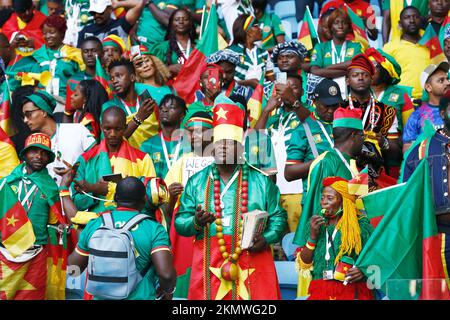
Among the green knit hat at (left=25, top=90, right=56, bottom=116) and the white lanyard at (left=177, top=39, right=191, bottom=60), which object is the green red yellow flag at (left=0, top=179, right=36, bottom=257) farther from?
the white lanyard at (left=177, top=39, right=191, bottom=60)

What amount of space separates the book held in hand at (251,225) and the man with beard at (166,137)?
308 cm

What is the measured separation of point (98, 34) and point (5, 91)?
6.24 feet

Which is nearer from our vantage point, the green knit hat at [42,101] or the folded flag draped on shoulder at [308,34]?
the green knit hat at [42,101]

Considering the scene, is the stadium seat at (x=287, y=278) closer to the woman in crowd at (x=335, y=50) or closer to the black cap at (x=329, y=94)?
the black cap at (x=329, y=94)

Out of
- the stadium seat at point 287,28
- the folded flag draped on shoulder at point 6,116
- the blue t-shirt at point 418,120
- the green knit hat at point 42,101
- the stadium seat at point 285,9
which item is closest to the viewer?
the blue t-shirt at point 418,120

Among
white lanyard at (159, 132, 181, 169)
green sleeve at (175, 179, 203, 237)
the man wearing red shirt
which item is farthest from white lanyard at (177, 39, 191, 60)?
green sleeve at (175, 179, 203, 237)

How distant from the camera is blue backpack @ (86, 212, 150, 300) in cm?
796

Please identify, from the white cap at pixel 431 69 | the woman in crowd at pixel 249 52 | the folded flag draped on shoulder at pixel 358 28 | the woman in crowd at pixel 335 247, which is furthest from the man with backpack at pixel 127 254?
the folded flag draped on shoulder at pixel 358 28

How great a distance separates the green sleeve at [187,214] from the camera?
879cm

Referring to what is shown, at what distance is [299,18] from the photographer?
1503 cm

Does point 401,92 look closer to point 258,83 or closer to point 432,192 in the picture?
point 258,83

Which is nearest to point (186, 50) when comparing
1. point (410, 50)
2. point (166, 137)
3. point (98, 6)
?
point (98, 6)
